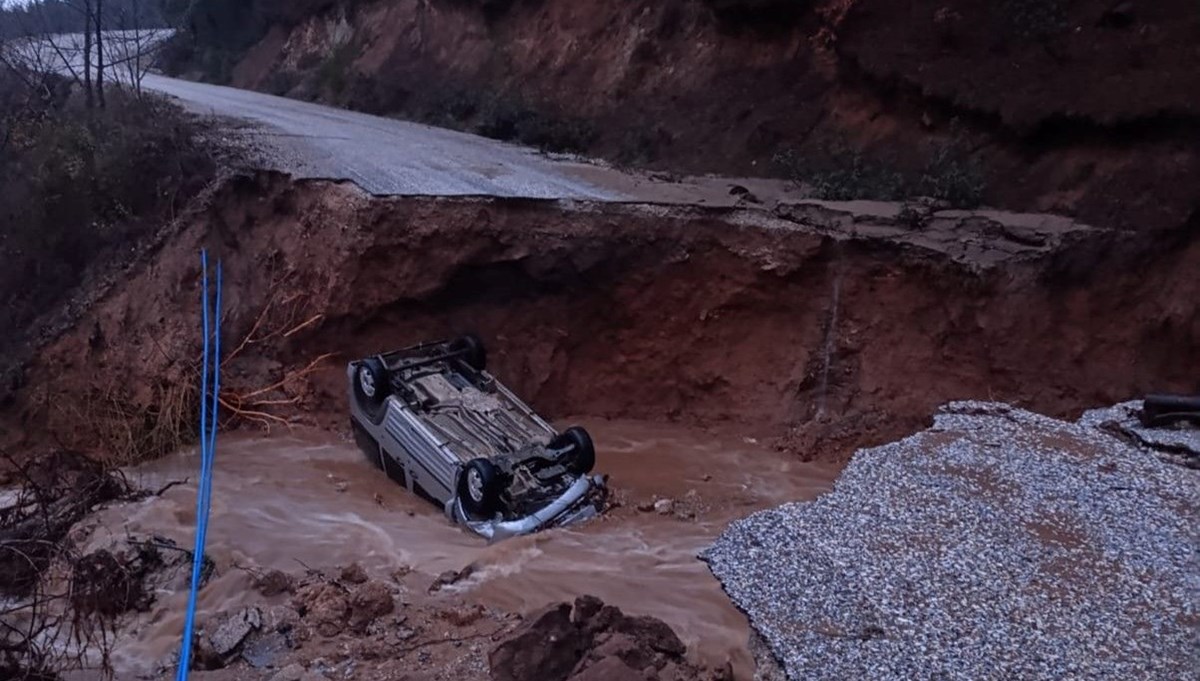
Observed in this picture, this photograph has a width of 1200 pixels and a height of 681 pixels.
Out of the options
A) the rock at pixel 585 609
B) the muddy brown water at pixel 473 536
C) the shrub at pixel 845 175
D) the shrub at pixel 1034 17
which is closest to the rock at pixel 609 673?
the rock at pixel 585 609

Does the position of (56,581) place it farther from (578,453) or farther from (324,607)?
(578,453)

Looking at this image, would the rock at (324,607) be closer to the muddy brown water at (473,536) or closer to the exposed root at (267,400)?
the muddy brown water at (473,536)

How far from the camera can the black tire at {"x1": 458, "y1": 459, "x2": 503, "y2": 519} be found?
8.05m

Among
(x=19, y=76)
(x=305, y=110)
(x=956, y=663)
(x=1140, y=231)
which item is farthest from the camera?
(x=305, y=110)

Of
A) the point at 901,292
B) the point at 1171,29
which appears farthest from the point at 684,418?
the point at 1171,29

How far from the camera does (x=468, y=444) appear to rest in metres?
8.70

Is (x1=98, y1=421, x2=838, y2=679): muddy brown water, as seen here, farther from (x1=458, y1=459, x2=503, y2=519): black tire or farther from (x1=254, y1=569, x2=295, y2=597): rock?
(x1=458, y1=459, x2=503, y2=519): black tire

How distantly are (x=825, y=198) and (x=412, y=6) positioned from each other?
453 inches

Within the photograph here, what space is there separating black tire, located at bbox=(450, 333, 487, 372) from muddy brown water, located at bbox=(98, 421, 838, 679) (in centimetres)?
127

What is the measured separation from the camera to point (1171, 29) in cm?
1132

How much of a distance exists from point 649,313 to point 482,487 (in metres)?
3.82

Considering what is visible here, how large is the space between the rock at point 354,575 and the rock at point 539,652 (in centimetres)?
255

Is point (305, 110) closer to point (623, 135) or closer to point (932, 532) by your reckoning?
point (623, 135)

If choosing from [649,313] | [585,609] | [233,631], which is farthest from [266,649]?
[649,313]
